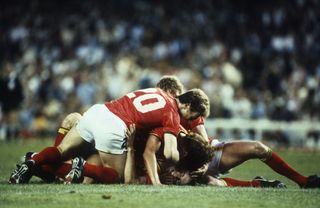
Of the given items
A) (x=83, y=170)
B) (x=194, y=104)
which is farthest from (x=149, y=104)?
(x=83, y=170)

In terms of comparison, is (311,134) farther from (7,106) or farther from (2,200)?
(2,200)

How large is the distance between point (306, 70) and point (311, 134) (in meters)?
2.52

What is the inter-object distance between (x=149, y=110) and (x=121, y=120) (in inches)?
14.8

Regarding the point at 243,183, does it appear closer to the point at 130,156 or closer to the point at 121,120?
the point at 130,156

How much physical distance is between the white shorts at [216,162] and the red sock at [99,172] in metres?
1.25

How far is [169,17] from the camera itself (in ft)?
87.1

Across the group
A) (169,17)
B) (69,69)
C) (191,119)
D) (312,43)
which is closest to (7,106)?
(69,69)

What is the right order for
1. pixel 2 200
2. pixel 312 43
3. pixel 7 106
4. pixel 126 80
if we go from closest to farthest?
pixel 2 200 → pixel 7 106 → pixel 126 80 → pixel 312 43

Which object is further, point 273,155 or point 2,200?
point 273,155

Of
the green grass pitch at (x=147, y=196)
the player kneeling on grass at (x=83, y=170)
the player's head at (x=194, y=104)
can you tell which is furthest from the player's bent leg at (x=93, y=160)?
the player's head at (x=194, y=104)

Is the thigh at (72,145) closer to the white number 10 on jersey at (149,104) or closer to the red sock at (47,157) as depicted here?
the red sock at (47,157)

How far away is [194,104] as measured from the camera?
30.5 ft

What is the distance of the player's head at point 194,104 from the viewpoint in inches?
365

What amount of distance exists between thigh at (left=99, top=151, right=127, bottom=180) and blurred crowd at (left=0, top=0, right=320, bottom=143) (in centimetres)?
1139
